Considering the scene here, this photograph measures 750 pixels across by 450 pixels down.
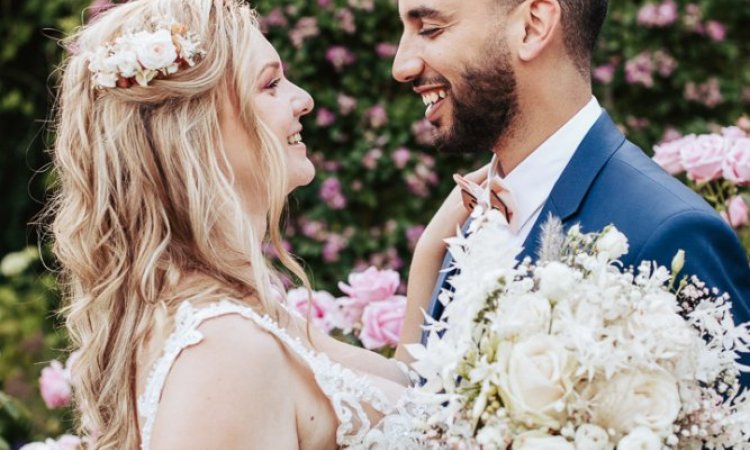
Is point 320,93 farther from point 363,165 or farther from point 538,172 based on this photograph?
point 538,172

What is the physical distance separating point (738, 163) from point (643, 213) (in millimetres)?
853

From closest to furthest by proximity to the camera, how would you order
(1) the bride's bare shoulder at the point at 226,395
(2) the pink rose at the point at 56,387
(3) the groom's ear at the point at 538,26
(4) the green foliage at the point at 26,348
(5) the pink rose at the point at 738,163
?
(1) the bride's bare shoulder at the point at 226,395 < (3) the groom's ear at the point at 538,26 < (5) the pink rose at the point at 738,163 < (2) the pink rose at the point at 56,387 < (4) the green foliage at the point at 26,348

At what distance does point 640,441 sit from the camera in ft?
5.43

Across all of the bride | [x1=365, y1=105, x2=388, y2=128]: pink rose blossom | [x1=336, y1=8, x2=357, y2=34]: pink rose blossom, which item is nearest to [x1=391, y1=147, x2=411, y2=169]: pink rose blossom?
[x1=365, y1=105, x2=388, y2=128]: pink rose blossom

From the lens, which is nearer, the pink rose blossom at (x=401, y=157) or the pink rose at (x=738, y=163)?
the pink rose at (x=738, y=163)

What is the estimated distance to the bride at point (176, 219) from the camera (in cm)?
230

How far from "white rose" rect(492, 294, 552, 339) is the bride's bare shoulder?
2.16 feet

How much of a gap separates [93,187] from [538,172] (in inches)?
44.2

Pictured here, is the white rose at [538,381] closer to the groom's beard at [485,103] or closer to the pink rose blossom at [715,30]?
the groom's beard at [485,103]

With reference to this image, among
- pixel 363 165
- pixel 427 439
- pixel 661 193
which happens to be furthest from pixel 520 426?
pixel 363 165

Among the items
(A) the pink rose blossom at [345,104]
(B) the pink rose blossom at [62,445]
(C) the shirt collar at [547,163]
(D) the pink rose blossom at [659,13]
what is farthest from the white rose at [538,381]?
(D) the pink rose blossom at [659,13]

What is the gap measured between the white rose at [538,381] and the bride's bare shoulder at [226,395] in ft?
2.15

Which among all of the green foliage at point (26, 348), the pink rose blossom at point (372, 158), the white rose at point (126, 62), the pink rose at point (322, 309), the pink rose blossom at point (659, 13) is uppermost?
the white rose at point (126, 62)

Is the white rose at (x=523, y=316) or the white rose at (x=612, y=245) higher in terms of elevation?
the white rose at (x=612, y=245)
